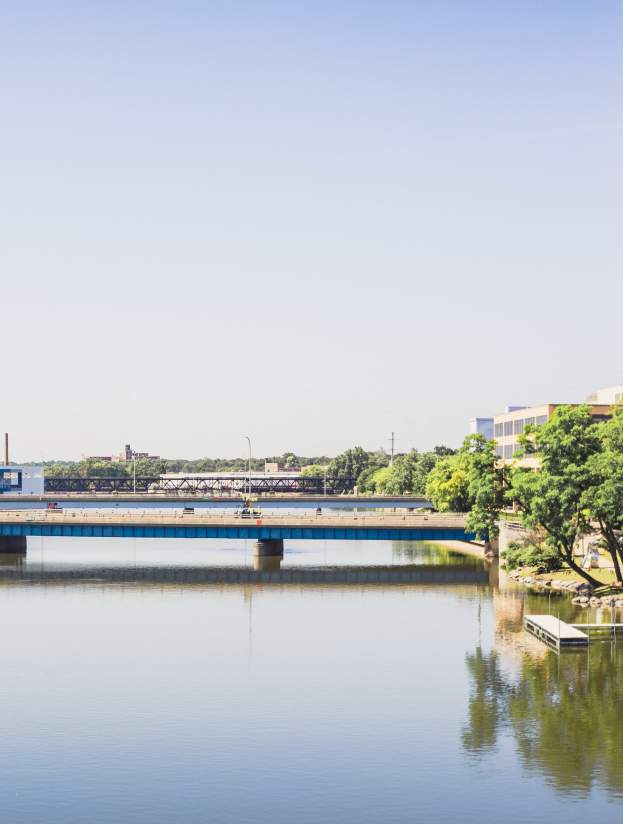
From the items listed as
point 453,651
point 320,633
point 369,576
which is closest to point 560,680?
point 453,651

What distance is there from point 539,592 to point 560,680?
4478cm

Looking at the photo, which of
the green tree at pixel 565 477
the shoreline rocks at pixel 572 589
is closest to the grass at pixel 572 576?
the shoreline rocks at pixel 572 589

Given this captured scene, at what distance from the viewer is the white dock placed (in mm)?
83438

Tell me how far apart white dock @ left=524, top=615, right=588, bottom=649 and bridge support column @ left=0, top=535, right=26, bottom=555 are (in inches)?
3627

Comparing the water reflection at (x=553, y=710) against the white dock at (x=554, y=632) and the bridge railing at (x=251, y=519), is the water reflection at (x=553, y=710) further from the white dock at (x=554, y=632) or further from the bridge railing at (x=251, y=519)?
the bridge railing at (x=251, y=519)

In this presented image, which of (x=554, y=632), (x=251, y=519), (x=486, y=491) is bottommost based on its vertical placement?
(x=554, y=632)

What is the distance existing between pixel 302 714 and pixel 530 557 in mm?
53841

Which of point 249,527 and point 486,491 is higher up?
point 486,491

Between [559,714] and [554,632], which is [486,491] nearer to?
[554,632]

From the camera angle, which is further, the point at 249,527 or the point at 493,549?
the point at 493,549

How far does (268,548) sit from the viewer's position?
517 feet

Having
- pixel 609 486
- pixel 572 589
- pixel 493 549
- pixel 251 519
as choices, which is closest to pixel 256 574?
pixel 251 519

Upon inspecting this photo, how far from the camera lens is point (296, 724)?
63.5m

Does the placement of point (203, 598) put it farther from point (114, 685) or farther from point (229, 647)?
point (114, 685)
